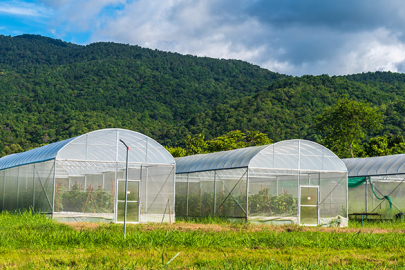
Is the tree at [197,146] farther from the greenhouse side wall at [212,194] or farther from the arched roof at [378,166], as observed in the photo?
the arched roof at [378,166]

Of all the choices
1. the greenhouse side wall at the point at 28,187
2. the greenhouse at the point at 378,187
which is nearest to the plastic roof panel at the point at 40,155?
the greenhouse side wall at the point at 28,187

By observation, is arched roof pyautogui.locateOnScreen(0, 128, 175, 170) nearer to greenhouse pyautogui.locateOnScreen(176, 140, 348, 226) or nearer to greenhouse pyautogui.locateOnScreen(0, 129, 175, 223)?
greenhouse pyautogui.locateOnScreen(0, 129, 175, 223)

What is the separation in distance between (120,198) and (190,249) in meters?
10.9

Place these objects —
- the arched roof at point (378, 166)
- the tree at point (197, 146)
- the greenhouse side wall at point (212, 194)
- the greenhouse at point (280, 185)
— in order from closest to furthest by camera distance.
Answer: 1. the greenhouse at point (280, 185)
2. the greenhouse side wall at point (212, 194)
3. the arched roof at point (378, 166)
4. the tree at point (197, 146)

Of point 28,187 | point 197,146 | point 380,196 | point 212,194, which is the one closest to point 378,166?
point 380,196

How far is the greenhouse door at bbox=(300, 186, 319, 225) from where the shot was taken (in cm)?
2248

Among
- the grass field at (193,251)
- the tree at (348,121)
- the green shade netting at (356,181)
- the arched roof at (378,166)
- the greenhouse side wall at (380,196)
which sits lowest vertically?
the grass field at (193,251)

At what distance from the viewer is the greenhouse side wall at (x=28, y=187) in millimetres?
20938

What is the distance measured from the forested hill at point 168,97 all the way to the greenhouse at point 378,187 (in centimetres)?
2363

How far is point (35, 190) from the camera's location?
2222cm

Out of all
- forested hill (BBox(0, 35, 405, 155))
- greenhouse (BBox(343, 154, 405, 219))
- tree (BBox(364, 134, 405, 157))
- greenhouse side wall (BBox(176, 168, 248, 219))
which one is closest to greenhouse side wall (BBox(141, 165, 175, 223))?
greenhouse side wall (BBox(176, 168, 248, 219))

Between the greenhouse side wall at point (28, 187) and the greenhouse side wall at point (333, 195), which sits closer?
the greenhouse side wall at point (28, 187)

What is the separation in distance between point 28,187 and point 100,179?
3339mm

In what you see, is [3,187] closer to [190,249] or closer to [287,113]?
[190,249]
